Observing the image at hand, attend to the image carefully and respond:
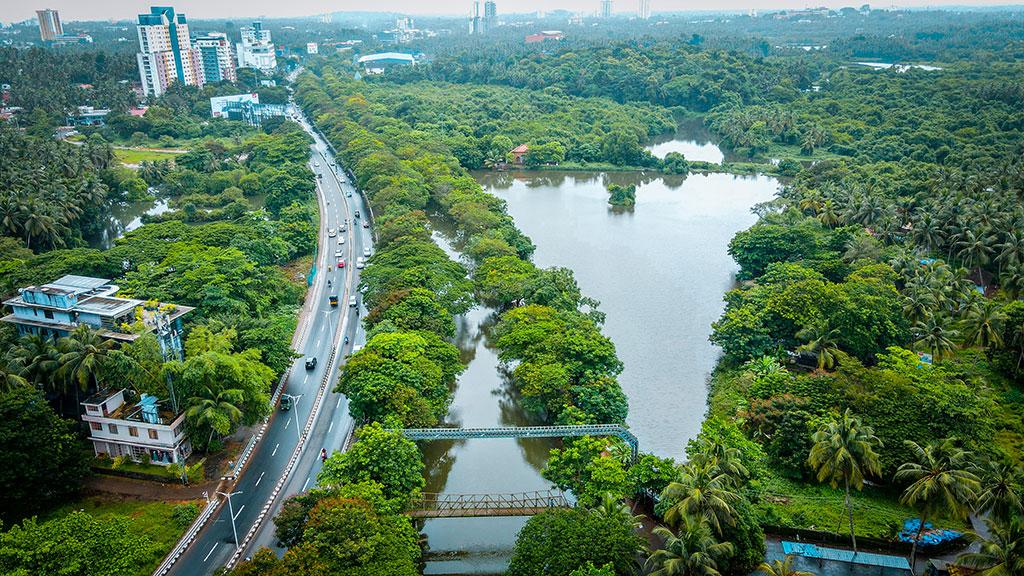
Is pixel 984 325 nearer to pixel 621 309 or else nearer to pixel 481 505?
pixel 621 309

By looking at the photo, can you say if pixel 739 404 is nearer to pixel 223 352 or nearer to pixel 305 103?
pixel 223 352

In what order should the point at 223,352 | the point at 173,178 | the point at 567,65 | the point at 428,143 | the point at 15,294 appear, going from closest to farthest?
the point at 223,352
the point at 15,294
the point at 173,178
the point at 428,143
the point at 567,65

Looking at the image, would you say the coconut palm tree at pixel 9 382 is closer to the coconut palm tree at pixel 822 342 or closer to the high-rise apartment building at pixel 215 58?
the coconut palm tree at pixel 822 342

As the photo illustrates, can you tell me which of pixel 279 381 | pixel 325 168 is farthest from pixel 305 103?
pixel 279 381

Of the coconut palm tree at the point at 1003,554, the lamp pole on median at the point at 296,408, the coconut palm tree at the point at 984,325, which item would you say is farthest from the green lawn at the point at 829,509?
the lamp pole on median at the point at 296,408

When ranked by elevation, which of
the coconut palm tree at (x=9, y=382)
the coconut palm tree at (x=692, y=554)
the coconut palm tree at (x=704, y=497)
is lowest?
the coconut palm tree at (x=692, y=554)

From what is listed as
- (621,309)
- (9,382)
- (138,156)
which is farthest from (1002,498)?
(138,156)
